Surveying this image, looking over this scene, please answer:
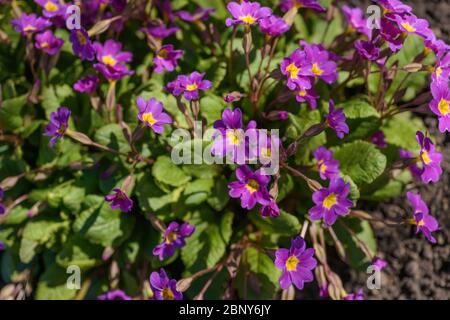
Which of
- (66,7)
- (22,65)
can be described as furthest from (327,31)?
(22,65)

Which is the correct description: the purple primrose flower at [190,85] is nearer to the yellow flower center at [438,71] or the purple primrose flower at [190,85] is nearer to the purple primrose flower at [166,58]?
the purple primrose flower at [166,58]

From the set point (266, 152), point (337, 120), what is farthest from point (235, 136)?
point (337, 120)

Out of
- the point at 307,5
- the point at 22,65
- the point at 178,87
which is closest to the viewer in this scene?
the point at 178,87

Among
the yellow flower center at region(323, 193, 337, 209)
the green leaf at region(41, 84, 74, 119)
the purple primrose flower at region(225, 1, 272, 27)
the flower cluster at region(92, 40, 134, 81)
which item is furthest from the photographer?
the green leaf at region(41, 84, 74, 119)

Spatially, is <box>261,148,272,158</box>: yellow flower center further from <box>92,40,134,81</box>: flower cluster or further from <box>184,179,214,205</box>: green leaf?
<box>92,40,134,81</box>: flower cluster

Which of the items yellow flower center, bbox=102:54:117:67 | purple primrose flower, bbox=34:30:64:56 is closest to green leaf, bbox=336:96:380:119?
yellow flower center, bbox=102:54:117:67

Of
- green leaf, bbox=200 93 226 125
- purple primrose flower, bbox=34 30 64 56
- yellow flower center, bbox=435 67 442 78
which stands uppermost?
yellow flower center, bbox=435 67 442 78
